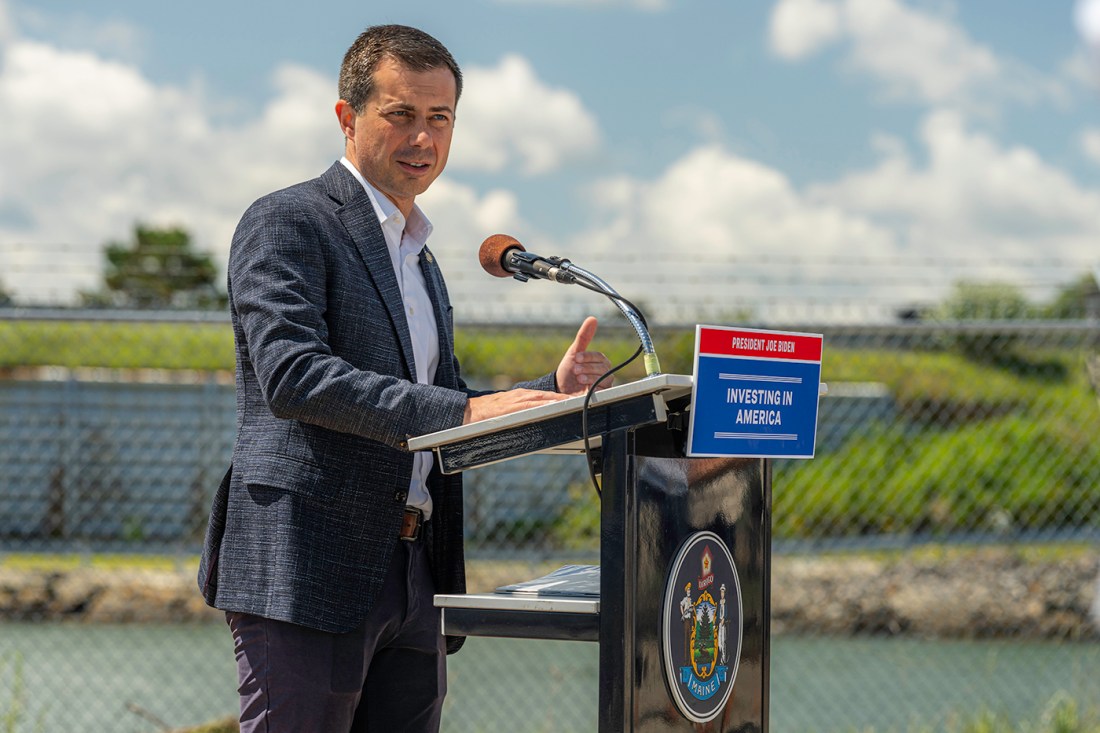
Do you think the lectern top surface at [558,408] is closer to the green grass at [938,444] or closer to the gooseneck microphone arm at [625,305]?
the gooseneck microphone arm at [625,305]

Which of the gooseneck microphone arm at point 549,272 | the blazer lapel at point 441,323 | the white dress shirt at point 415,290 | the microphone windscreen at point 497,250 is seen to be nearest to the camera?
the gooseneck microphone arm at point 549,272

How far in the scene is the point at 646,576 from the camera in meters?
2.09

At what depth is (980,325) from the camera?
18.6 feet

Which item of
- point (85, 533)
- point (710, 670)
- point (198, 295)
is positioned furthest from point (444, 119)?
point (85, 533)

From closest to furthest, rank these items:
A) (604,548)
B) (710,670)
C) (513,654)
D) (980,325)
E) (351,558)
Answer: (604,548)
(710,670)
(351,558)
(980,325)
(513,654)

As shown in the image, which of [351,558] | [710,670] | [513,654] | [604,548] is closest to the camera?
[604,548]

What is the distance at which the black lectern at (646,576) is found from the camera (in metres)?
2.06

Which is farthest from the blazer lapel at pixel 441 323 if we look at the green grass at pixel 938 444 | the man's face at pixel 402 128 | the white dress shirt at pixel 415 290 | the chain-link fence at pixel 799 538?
the green grass at pixel 938 444

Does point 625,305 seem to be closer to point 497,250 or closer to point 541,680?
point 497,250

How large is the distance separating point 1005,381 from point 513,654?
3194mm

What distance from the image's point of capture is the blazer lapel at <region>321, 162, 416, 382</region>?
8.34ft

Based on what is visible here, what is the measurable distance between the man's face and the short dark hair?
1 centimetres

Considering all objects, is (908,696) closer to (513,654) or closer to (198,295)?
(513,654)

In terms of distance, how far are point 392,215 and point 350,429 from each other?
59 cm
